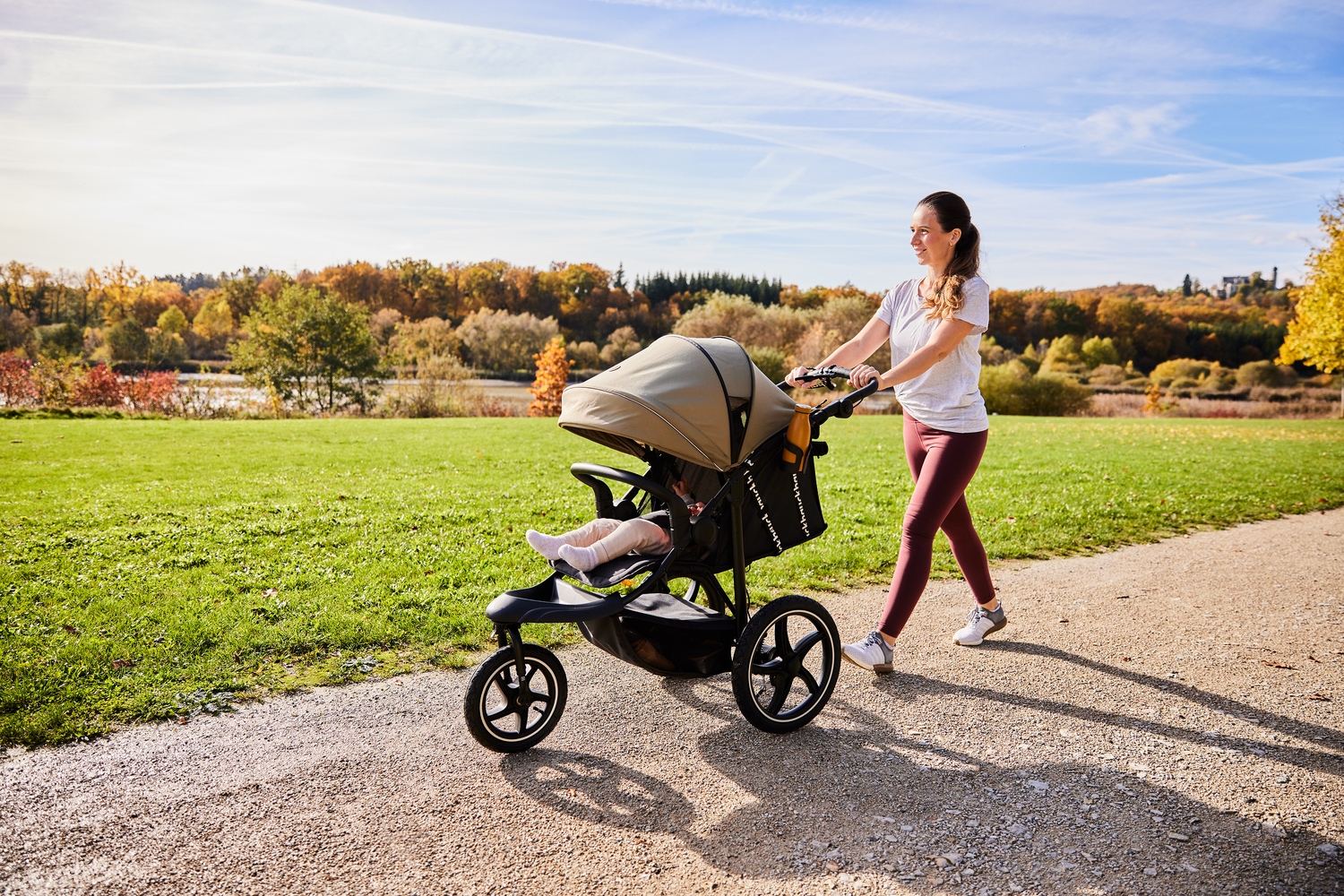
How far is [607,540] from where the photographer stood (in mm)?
3578

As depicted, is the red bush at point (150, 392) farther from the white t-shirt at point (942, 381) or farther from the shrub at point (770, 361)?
the white t-shirt at point (942, 381)

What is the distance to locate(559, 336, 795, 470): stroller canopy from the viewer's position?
3.43m

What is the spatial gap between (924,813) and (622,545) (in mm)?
1565

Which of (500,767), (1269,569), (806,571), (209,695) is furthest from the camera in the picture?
(1269,569)

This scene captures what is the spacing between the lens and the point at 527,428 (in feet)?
62.4

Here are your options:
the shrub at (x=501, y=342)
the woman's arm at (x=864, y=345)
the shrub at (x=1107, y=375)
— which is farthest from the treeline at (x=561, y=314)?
the woman's arm at (x=864, y=345)

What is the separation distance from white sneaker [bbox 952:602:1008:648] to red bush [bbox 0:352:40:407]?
24.4m

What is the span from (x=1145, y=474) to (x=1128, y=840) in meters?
10.3

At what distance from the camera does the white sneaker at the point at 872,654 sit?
4199 mm

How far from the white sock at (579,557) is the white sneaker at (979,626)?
2.42 m

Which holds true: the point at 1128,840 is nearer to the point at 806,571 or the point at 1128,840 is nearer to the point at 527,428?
the point at 806,571

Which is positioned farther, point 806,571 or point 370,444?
point 370,444

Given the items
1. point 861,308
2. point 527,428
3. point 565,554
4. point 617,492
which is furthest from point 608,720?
point 861,308

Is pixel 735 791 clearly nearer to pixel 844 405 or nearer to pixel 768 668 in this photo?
pixel 768 668
